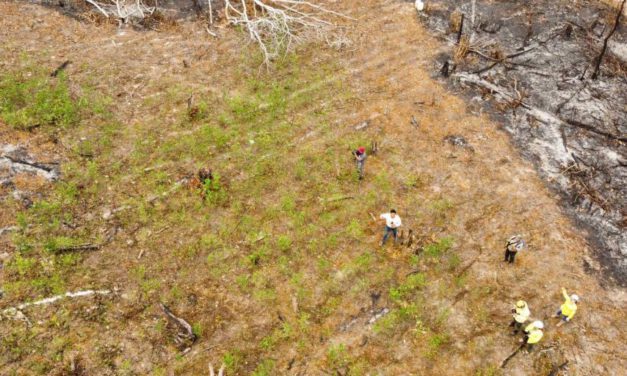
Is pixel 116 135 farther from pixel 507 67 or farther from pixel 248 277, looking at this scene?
pixel 507 67

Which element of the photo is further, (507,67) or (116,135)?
(507,67)

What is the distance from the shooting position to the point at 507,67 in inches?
684

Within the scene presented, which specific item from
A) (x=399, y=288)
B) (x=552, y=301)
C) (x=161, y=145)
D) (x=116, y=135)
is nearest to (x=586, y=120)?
(x=552, y=301)

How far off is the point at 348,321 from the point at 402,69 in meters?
11.0

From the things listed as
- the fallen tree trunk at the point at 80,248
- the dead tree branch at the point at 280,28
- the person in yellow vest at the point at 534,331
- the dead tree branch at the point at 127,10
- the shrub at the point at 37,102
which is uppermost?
the dead tree branch at the point at 127,10

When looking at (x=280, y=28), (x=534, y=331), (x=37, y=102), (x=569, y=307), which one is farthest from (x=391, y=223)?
(x=37, y=102)

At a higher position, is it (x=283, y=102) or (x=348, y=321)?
(x=283, y=102)

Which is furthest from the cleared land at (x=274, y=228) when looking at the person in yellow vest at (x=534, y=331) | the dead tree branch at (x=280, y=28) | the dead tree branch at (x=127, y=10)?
the dead tree branch at (x=127, y=10)

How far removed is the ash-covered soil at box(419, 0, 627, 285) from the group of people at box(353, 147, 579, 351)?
7.74 ft

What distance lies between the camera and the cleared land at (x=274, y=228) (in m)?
9.73

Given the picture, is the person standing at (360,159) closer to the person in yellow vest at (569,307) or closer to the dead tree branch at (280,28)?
the person in yellow vest at (569,307)

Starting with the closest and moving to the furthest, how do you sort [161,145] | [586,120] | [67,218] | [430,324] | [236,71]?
[430,324], [67,218], [161,145], [586,120], [236,71]

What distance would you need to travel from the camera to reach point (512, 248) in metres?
11.0

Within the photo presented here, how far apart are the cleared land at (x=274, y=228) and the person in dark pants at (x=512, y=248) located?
0.99 feet
